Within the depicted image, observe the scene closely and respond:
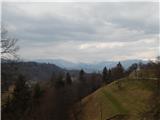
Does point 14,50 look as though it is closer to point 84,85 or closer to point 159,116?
point 159,116

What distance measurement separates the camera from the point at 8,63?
1298cm

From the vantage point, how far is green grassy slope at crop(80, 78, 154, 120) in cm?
6281

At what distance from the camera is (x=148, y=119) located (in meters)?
50.1

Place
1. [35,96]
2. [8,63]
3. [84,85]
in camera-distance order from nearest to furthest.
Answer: [8,63]
[35,96]
[84,85]

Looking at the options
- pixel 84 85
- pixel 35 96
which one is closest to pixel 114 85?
pixel 84 85

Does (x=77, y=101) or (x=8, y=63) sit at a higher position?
(x=8, y=63)

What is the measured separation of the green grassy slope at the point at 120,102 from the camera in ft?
206

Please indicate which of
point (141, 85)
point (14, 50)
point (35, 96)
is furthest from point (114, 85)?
point (14, 50)

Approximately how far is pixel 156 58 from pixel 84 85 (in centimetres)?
2724

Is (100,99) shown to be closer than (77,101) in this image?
Yes

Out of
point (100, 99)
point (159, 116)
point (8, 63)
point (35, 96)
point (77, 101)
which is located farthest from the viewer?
point (77, 101)

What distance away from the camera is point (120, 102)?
7081 cm

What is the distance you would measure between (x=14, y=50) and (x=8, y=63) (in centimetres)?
53

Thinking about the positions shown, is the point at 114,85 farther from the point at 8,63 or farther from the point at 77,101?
the point at 8,63
